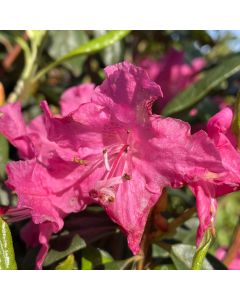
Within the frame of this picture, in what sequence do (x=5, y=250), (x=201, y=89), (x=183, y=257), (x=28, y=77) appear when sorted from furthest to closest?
(x=28, y=77) → (x=201, y=89) → (x=183, y=257) → (x=5, y=250)

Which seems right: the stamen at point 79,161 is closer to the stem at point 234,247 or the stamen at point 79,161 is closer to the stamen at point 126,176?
the stamen at point 126,176

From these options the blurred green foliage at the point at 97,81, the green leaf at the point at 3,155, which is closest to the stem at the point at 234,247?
the blurred green foliage at the point at 97,81

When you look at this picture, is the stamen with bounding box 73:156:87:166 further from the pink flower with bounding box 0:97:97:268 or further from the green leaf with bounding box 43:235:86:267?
the green leaf with bounding box 43:235:86:267

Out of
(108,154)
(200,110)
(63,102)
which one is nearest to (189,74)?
(200,110)

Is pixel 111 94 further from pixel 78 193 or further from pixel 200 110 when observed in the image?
pixel 200 110

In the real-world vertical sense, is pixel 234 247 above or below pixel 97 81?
below

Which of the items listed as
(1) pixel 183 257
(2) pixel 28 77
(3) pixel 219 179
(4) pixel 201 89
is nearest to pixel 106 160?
(3) pixel 219 179

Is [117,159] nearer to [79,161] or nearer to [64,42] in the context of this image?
[79,161]
